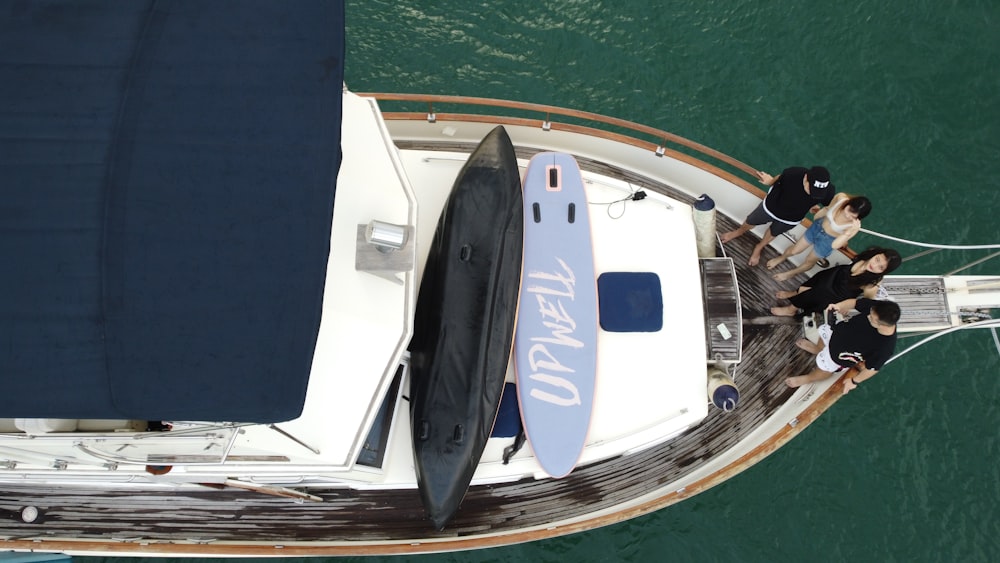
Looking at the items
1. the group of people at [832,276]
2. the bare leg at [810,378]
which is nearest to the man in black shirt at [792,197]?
the group of people at [832,276]

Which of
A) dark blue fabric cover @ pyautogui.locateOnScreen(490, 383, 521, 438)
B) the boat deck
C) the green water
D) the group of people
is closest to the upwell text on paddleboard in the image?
dark blue fabric cover @ pyautogui.locateOnScreen(490, 383, 521, 438)

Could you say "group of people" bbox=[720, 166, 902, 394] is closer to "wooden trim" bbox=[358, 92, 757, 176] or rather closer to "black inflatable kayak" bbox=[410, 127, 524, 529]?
"wooden trim" bbox=[358, 92, 757, 176]

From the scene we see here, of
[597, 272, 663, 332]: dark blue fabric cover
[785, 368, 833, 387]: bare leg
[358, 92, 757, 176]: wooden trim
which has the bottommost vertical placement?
[785, 368, 833, 387]: bare leg

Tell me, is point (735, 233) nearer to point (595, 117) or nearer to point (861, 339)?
point (861, 339)

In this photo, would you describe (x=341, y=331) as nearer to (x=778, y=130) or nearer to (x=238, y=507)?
(x=238, y=507)

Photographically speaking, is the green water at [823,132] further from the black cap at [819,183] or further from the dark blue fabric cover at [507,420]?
the black cap at [819,183]

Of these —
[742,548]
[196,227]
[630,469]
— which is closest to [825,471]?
[742,548]

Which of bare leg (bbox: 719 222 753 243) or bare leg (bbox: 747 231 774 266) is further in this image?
bare leg (bbox: 719 222 753 243)
